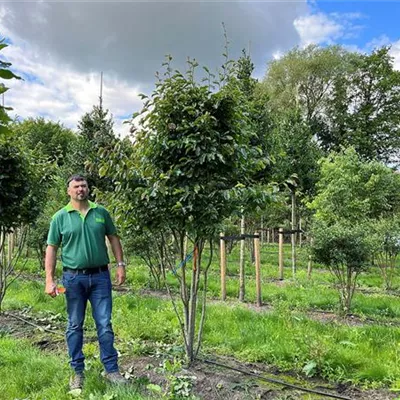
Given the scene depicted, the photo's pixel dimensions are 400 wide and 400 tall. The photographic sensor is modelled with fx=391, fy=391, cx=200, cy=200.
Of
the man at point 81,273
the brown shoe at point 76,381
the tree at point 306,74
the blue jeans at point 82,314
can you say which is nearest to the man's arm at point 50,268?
the man at point 81,273

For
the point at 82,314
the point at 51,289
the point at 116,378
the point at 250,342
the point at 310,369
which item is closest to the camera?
the point at 116,378

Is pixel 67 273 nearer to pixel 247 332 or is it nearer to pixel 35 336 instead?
pixel 35 336

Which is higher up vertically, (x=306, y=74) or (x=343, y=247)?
(x=306, y=74)

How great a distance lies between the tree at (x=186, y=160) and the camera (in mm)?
3670

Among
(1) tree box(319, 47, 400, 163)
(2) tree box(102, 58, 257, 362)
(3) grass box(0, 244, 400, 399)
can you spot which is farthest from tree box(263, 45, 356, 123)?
(2) tree box(102, 58, 257, 362)

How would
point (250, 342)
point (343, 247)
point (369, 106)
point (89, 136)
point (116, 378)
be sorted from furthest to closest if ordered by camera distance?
point (369, 106) < point (89, 136) < point (343, 247) < point (250, 342) < point (116, 378)

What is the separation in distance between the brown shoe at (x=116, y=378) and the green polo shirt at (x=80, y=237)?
3.31ft

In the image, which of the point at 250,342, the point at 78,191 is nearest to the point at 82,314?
the point at 78,191

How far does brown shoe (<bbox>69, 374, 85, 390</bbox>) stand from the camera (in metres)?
3.58

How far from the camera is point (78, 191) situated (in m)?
3.81

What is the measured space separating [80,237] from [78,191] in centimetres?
45

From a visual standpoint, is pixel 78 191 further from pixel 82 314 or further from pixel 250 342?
pixel 250 342

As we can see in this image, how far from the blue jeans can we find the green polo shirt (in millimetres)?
140

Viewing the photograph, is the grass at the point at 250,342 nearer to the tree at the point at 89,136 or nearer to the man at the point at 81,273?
the man at the point at 81,273
